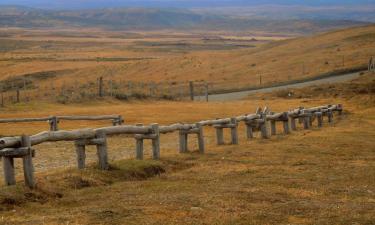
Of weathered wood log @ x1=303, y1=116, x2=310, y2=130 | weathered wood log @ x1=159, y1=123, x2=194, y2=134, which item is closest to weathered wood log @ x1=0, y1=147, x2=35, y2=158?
weathered wood log @ x1=159, y1=123, x2=194, y2=134

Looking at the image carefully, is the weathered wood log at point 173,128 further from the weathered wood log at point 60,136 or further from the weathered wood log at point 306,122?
the weathered wood log at point 306,122

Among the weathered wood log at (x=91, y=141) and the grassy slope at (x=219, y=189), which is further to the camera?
the weathered wood log at (x=91, y=141)

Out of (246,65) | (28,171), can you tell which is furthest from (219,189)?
(246,65)

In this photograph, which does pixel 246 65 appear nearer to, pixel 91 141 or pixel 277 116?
pixel 277 116

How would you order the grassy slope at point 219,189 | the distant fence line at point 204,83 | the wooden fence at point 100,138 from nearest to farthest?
1. the grassy slope at point 219,189
2. the wooden fence at point 100,138
3. the distant fence line at point 204,83

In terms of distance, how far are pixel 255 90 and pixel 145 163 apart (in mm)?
45171

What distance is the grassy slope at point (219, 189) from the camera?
11344 millimetres

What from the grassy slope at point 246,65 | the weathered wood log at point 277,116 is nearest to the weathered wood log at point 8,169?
the weathered wood log at point 277,116

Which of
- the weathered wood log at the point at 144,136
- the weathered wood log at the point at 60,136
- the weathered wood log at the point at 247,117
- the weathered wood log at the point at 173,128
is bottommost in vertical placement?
the weathered wood log at the point at 247,117

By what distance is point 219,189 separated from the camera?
45.5ft

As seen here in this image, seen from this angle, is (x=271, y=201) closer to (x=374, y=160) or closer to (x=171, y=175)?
(x=171, y=175)

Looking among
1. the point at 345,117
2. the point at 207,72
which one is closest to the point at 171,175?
the point at 345,117

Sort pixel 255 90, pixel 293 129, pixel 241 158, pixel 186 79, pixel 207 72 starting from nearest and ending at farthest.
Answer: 1. pixel 241 158
2. pixel 293 129
3. pixel 255 90
4. pixel 186 79
5. pixel 207 72

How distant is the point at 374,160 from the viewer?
63.0ft
